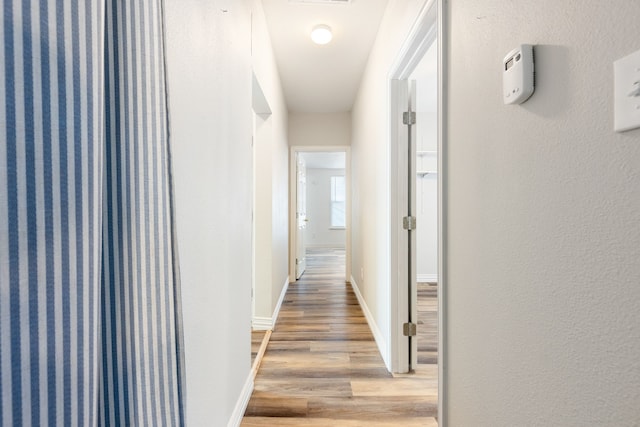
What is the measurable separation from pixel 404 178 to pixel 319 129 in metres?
2.77

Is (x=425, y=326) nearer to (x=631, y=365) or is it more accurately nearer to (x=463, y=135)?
(x=463, y=135)

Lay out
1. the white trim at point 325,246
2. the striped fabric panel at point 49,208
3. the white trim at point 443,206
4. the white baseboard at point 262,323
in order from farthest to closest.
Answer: the white trim at point 325,246 < the white baseboard at point 262,323 < the white trim at point 443,206 < the striped fabric panel at point 49,208

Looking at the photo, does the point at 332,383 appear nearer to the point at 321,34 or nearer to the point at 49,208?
the point at 49,208

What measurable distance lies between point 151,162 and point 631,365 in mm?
909

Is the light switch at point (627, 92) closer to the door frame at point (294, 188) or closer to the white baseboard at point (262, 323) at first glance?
the white baseboard at point (262, 323)

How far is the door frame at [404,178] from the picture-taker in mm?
1173

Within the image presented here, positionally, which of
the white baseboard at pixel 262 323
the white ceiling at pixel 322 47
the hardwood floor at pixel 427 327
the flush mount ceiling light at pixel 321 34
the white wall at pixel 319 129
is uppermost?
the white ceiling at pixel 322 47

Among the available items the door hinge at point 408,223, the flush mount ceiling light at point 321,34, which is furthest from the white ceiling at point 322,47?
the door hinge at point 408,223

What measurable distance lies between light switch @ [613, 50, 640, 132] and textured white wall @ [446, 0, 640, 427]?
0.02m

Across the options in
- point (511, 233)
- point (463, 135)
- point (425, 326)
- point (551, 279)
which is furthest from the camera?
point (425, 326)

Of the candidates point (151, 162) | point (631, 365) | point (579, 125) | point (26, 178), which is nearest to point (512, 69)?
point (579, 125)

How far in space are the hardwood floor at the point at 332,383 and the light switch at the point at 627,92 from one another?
1682mm

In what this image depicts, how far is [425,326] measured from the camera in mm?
2914

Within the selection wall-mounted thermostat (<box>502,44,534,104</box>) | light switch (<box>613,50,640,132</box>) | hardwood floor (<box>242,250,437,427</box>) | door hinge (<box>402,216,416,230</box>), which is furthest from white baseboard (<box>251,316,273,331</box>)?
light switch (<box>613,50,640,132</box>)
